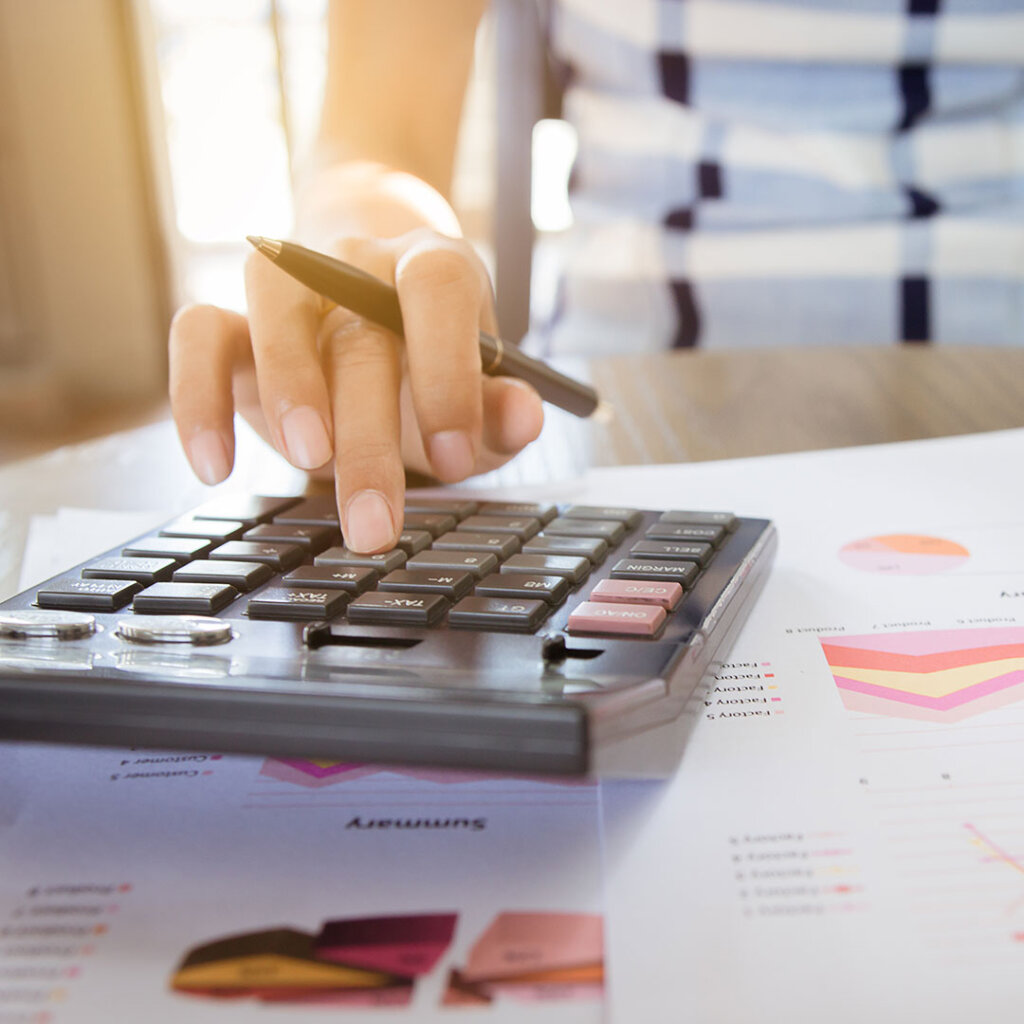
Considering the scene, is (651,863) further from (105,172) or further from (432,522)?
(105,172)

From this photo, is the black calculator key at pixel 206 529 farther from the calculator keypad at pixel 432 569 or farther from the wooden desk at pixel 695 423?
the wooden desk at pixel 695 423

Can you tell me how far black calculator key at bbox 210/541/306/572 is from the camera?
0.34 metres

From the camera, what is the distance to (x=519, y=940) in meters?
0.21

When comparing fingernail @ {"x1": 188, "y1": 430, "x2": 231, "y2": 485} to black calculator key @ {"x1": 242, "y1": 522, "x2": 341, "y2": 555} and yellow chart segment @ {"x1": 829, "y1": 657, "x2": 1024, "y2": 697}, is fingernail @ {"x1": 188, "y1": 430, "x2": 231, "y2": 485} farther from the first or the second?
yellow chart segment @ {"x1": 829, "y1": 657, "x2": 1024, "y2": 697}

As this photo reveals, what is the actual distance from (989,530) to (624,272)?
19.2 inches

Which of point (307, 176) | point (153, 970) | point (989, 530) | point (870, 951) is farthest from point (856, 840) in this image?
point (307, 176)

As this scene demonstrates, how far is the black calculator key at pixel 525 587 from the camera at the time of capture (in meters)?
0.30

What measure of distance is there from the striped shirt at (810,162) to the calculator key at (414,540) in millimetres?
528

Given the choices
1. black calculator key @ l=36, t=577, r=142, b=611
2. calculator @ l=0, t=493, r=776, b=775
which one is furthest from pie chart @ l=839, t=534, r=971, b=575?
black calculator key @ l=36, t=577, r=142, b=611

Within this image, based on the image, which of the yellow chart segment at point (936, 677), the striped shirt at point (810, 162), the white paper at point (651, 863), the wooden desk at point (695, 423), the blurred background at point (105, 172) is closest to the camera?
the white paper at point (651, 863)

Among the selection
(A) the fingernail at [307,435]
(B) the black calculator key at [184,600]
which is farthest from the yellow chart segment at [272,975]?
(A) the fingernail at [307,435]

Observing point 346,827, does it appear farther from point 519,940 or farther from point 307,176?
point 307,176

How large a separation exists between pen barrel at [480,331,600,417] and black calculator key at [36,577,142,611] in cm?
21

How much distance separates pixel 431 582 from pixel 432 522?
0.25 ft
